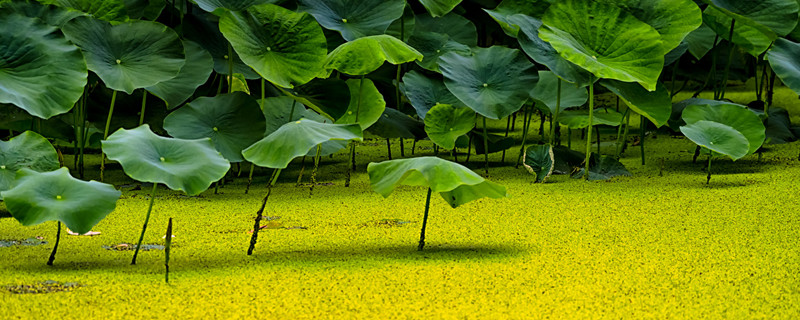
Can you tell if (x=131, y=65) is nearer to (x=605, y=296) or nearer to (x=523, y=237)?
(x=523, y=237)

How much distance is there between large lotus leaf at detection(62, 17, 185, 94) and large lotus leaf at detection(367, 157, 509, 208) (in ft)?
2.98

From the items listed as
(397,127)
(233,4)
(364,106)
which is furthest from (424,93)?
(233,4)

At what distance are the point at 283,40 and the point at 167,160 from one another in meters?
0.93

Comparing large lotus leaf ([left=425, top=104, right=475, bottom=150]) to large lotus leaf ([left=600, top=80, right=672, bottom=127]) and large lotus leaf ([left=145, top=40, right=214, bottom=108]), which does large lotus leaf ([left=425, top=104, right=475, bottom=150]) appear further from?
large lotus leaf ([left=145, top=40, right=214, bottom=108])

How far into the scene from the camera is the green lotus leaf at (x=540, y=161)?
2.56 m

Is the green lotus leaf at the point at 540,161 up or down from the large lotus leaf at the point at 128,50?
down

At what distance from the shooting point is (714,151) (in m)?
2.47

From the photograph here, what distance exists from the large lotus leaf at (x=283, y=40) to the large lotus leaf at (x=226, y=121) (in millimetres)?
144

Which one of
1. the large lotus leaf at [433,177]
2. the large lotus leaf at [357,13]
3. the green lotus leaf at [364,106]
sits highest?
the large lotus leaf at [433,177]

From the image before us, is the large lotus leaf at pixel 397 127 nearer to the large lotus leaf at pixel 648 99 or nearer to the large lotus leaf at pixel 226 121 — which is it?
the large lotus leaf at pixel 226 121

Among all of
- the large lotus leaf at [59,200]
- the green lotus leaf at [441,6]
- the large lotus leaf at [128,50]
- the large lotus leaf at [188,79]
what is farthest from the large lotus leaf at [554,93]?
the large lotus leaf at [59,200]

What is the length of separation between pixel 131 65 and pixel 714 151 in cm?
163

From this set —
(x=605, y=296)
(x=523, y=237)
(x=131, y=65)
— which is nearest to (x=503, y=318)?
(x=605, y=296)

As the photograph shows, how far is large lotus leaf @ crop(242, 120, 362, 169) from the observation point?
60.2 inches
